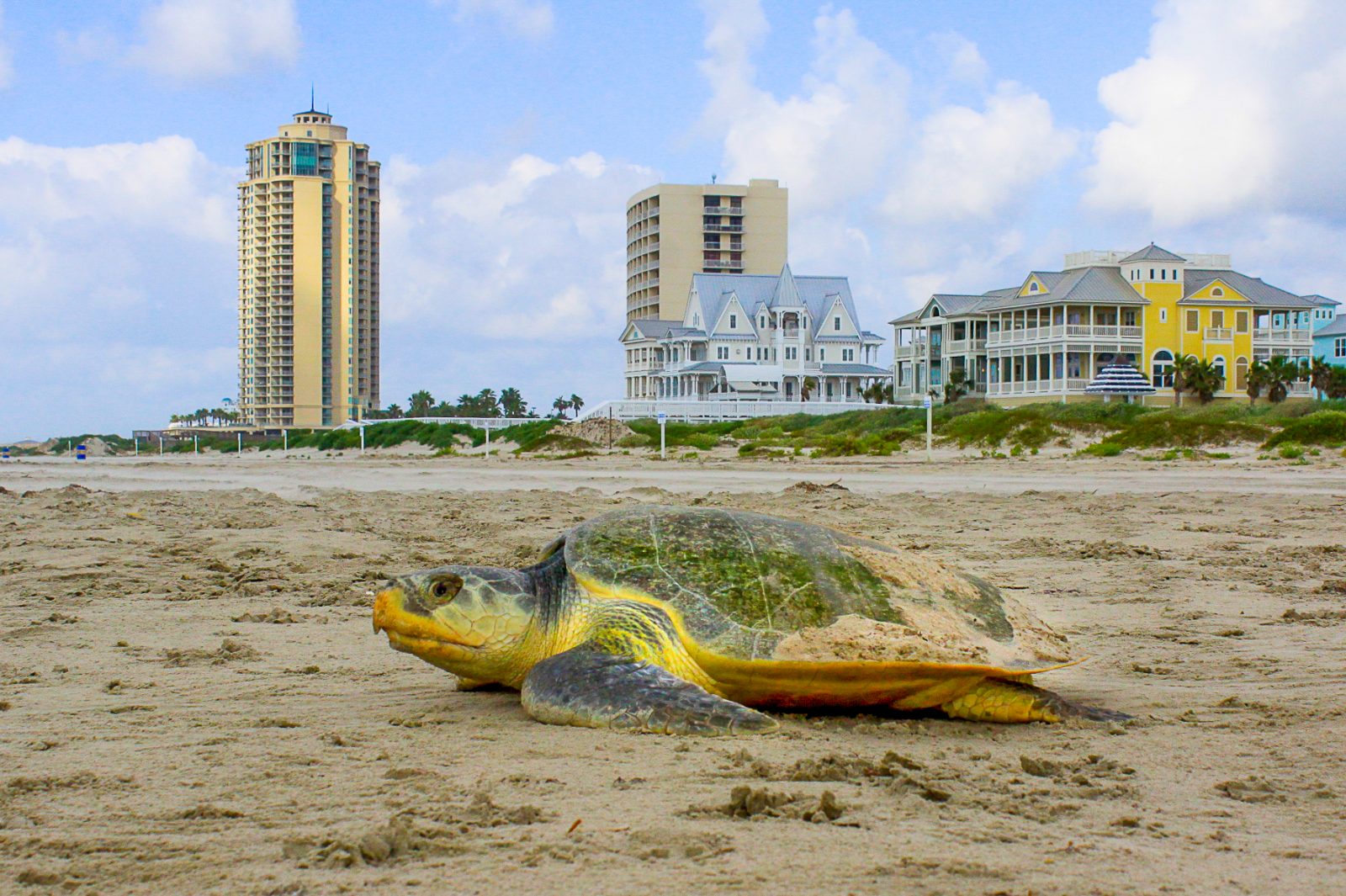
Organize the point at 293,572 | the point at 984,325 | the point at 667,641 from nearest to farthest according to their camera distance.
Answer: the point at 667,641 < the point at 293,572 < the point at 984,325

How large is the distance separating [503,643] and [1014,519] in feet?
26.5

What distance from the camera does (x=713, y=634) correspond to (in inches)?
161

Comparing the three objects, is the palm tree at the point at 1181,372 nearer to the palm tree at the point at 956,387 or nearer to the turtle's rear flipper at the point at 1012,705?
the palm tree at the point at 956,387

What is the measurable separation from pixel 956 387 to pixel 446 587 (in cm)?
5980

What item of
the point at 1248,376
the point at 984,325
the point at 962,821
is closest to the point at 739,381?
the point at 984,325

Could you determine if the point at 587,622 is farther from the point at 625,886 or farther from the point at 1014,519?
the point at 1014,519

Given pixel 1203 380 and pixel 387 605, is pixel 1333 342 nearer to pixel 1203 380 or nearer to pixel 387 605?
pixel 1203 380

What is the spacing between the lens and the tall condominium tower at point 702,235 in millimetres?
112250

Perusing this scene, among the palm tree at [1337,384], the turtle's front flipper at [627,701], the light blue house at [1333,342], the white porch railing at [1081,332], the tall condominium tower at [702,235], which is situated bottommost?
the turtle's front flipper at [627,701]

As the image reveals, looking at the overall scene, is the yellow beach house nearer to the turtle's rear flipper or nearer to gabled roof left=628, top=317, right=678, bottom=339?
gabled roof left=628, top=317, right=678, bottom=339

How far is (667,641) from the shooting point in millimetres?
4121

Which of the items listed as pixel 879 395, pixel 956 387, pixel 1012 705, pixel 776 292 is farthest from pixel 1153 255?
pixel 1012 705

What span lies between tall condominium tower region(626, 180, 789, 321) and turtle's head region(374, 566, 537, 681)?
108680 millimetres

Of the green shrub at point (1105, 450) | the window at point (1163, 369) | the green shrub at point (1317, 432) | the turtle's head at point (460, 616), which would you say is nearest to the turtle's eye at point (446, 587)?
the turtle's head at point (460, 616)
